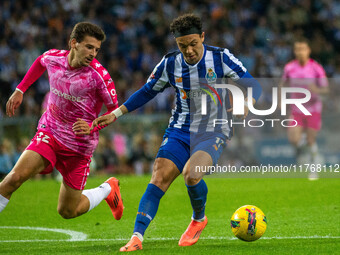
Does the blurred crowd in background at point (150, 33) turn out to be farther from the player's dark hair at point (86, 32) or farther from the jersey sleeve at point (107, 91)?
the player's dark hair at point (86, 32)

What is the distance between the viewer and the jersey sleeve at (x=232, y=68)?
21.6 ft

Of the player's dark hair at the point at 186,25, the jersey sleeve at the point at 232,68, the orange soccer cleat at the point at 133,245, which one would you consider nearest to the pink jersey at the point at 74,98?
the player's dark hair at the point at 186,25

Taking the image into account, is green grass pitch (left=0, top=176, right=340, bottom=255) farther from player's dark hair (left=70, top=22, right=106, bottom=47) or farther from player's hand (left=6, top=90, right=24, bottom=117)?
player's dark hair (left=70, top=22, right=106, bottom=47)

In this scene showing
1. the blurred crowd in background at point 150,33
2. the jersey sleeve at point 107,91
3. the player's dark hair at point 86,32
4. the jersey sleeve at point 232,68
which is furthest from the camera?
the blurred crowd in background at point 150,33

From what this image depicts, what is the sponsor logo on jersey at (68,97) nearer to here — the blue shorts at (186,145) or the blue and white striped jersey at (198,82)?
the blue and white striped jersey at (198,82)

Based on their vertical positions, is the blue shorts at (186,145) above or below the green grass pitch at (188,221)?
above

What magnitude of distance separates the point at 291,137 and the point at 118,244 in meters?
6.85

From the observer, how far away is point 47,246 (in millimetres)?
6785

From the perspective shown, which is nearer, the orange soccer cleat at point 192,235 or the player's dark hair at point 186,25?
the player's dark hair at point 186,25

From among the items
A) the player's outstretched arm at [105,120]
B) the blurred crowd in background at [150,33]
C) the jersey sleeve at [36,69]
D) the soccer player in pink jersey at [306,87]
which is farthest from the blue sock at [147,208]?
the blurred crowd in background at [150,33]

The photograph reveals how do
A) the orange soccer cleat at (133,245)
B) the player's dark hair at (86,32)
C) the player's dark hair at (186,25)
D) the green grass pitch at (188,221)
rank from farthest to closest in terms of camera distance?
the player's dark hair at (86,32) < the green grass pitch at (188,221) < the player's dark hair at (186,25) < the orange soccer cleat at (133,245)

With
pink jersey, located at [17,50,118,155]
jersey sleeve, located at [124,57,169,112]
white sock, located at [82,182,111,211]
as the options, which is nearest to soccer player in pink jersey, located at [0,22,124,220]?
pink jersey, located at [17,50,118,155]

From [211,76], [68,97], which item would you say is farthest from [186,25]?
[68,97]

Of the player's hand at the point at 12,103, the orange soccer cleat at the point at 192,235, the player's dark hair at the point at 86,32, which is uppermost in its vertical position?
the player's dark hair at the point at 86,32
